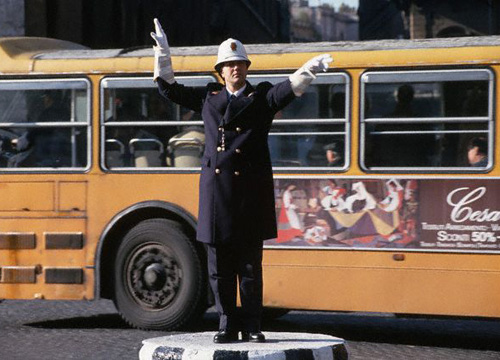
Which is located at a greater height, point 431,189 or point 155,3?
point 155,3

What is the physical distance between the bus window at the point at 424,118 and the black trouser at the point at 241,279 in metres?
3.37

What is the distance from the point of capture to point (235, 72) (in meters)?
7.68

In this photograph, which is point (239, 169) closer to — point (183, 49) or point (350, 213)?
point (350, 213)

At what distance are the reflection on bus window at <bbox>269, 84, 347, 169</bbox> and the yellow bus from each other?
0.04 feet

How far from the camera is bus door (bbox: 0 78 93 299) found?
11.7 meters

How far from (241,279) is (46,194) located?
4.53 m

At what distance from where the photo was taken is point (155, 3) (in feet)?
120

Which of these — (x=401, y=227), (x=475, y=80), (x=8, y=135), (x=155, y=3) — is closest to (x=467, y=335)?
(x=401, y=227)

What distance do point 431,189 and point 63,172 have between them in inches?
138

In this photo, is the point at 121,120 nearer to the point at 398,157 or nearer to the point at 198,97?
the point at 398,157

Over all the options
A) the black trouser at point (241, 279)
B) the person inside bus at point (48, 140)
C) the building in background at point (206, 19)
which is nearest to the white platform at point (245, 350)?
the black trouser at point (241, 279)

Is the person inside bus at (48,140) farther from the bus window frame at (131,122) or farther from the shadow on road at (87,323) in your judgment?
the shadow on road at (87,323)

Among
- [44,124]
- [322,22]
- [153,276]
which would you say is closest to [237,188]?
[153,276]

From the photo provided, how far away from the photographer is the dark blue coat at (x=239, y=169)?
762 cm
